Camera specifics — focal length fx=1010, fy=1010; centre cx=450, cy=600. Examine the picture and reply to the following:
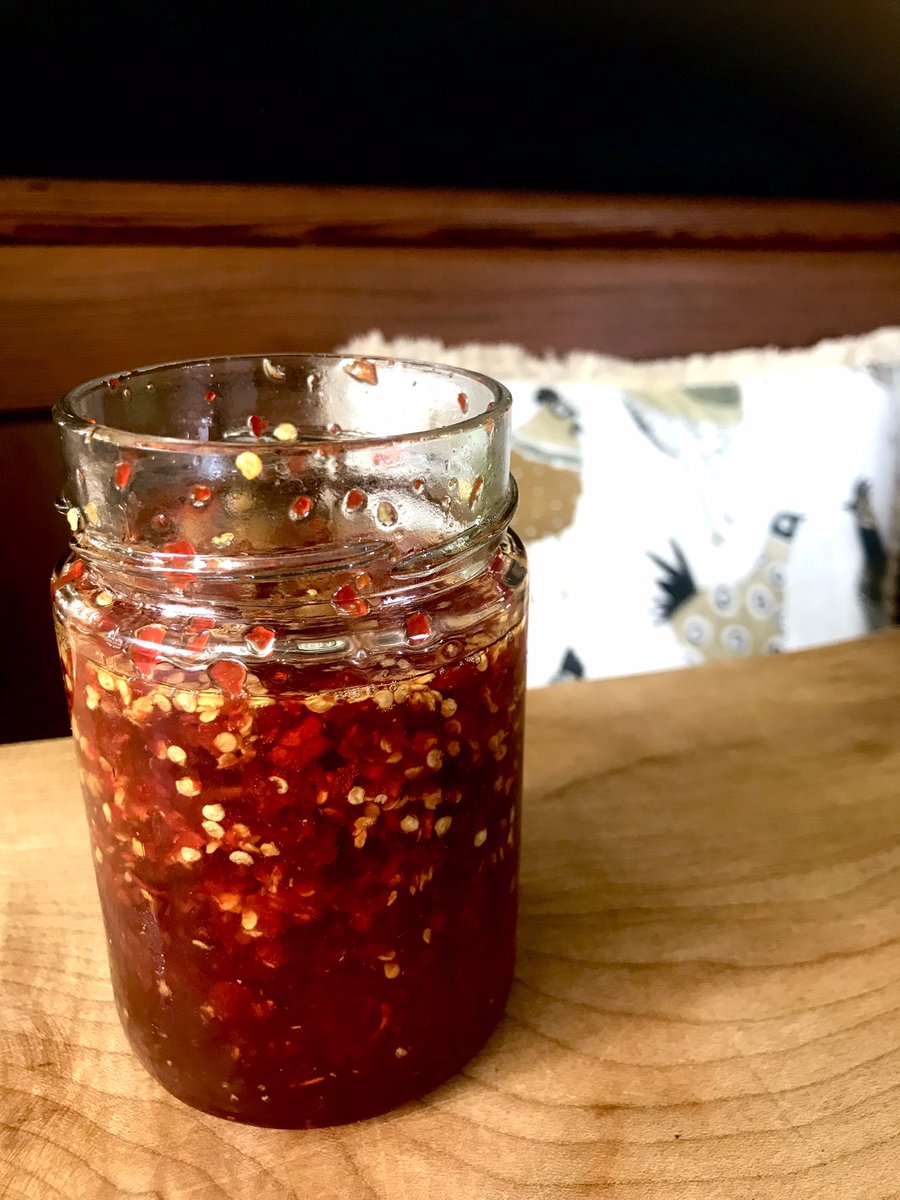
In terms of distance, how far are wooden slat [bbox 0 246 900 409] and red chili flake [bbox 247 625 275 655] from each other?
2.64 ft

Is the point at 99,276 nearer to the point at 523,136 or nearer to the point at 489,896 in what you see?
the point at 523,136

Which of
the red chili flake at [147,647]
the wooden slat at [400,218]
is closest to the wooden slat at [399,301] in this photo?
the wooden slat at [400,218]

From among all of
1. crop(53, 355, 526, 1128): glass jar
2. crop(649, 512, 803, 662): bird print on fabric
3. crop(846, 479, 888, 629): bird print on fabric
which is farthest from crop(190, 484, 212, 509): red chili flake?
crop(846, 479, 888, 629): bird print on fabric

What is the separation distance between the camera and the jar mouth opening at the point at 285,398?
52 centimetres

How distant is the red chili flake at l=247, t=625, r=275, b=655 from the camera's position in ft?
1.36

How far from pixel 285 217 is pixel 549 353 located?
0.36m

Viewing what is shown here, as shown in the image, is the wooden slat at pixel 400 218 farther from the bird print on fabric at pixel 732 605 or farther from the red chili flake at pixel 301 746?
the red chili flake at pixel 301 746

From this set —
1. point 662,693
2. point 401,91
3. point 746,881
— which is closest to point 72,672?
point 746,881

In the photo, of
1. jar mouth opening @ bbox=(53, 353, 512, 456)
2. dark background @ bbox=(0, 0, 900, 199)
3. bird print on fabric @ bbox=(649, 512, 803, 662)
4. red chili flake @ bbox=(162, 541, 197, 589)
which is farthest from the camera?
bird print on fabric @ bbox=(649, 512, 803, 662)

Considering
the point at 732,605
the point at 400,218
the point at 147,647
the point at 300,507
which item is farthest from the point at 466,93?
the point at 147,647

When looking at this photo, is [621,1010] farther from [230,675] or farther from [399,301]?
[399,301]

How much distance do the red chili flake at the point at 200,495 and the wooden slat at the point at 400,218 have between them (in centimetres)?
71

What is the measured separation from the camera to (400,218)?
117cm

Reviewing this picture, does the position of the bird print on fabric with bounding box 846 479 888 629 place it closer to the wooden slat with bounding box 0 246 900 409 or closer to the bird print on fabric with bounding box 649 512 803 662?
the bird print on fabric with bounding box 649 512 803 662
